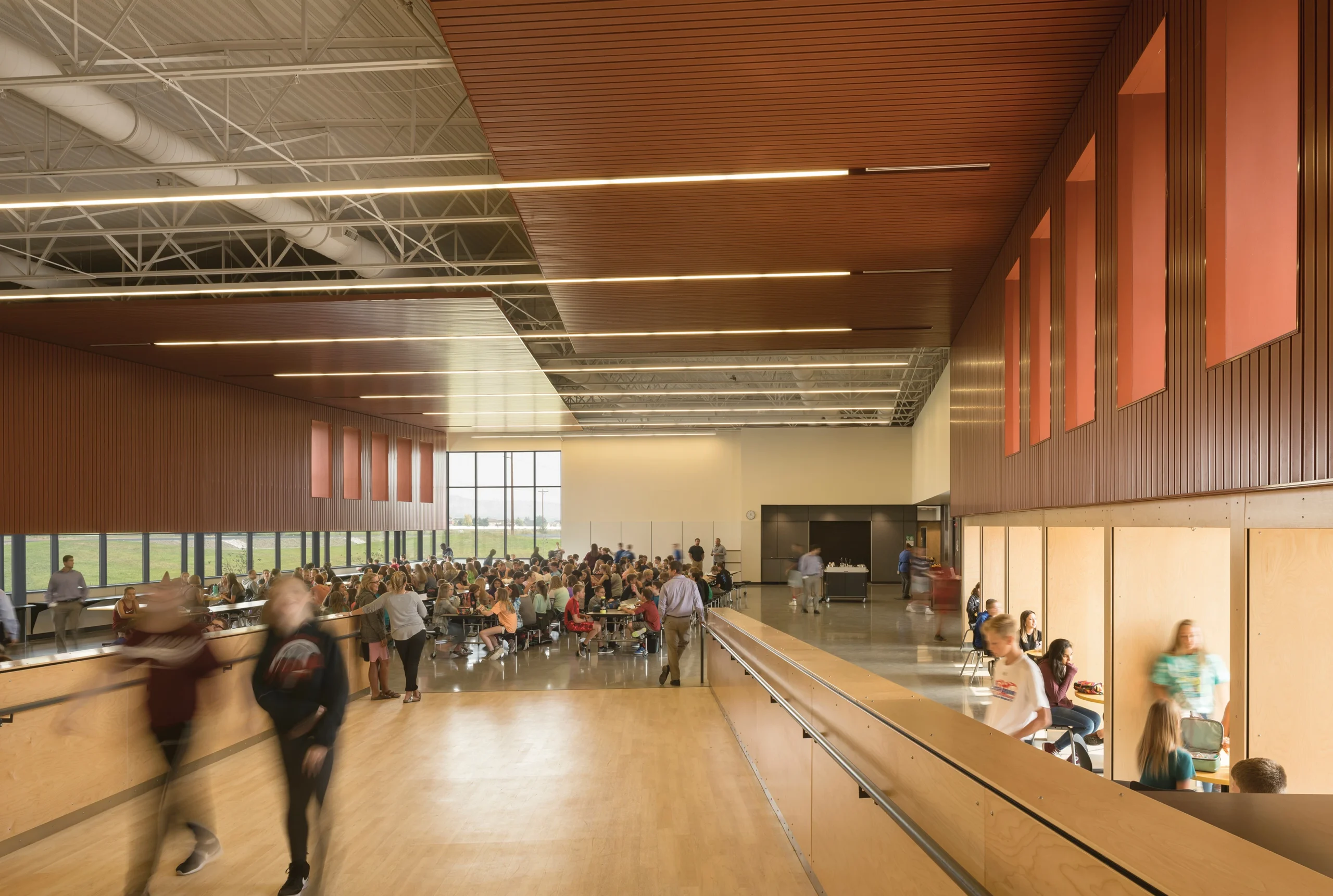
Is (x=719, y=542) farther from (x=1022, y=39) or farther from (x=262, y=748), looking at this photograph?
(x=1022, y=39)

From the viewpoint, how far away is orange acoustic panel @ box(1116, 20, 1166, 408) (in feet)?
19.3

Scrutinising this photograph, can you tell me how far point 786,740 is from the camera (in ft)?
18.9

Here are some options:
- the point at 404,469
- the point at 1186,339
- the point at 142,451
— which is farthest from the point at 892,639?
the point at 404,469

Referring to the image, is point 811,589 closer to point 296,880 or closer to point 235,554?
point 235,554

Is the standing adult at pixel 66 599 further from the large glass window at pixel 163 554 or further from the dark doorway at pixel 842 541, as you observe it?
the dark doorway at pixel 842 541

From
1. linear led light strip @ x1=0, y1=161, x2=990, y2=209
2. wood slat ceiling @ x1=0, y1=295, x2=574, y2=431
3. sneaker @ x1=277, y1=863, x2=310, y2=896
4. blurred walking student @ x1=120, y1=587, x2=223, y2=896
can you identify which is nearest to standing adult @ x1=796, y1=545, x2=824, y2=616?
wood slat ceiling @ x1=0, y1=295, x2=574, y2=431

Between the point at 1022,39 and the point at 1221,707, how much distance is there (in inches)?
198

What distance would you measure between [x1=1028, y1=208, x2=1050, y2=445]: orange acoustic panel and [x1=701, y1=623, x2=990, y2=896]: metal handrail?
15.7ft

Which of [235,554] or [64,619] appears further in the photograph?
[235,554]

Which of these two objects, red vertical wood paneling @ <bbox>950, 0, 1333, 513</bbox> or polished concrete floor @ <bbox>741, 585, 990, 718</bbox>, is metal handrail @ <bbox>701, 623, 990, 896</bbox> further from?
polished concrete floor @ <bbox>741, 585, 990, 718</bbox>

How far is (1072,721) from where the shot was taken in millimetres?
Answer: 7031

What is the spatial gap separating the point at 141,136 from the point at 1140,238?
354 inches

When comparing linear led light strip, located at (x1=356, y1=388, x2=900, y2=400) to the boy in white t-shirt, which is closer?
the boy in white t-shirt

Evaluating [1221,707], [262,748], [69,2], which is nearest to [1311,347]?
Result: [1221,707]
